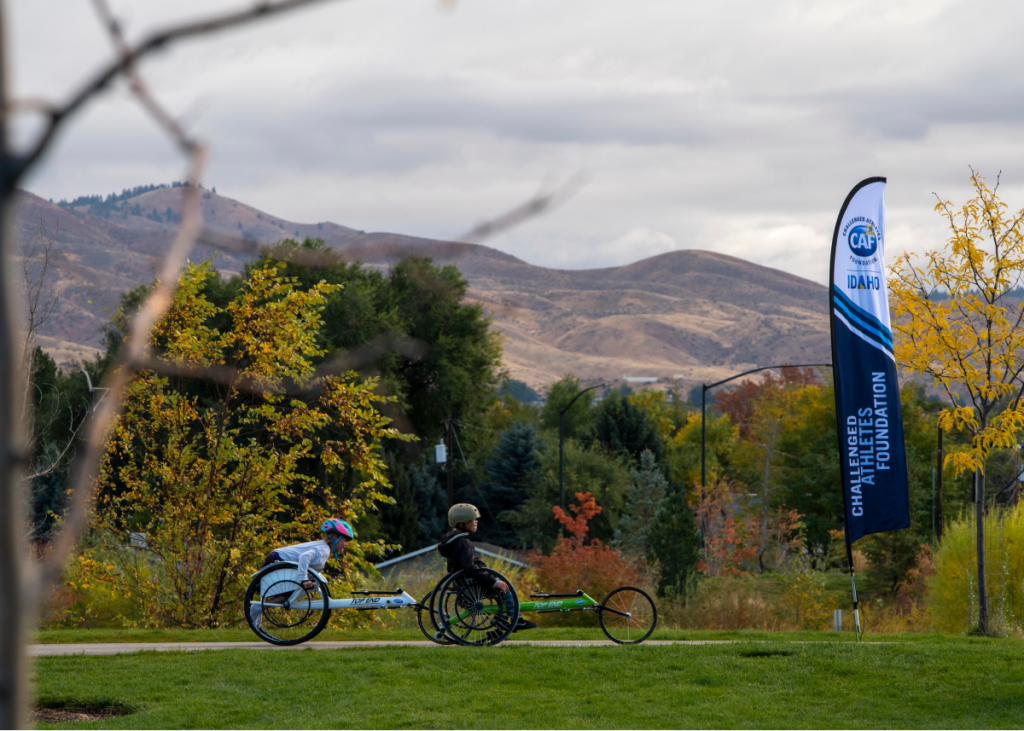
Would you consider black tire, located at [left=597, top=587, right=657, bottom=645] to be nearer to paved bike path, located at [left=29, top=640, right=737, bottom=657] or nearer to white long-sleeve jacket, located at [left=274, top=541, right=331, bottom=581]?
paved bike path, located at [left=29, top=640, right=737, bottom=657]

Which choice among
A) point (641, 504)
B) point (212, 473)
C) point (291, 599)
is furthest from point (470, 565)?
point (641, 504)

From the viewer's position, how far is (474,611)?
11906mm

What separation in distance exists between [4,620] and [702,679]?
10.6 m

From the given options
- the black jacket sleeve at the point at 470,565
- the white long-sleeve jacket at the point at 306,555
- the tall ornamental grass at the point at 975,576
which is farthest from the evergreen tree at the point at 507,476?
the black jacket sleeve at the point at 470,565

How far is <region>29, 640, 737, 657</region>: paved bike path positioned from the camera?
1230 centimetres

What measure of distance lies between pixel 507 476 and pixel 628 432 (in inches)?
312

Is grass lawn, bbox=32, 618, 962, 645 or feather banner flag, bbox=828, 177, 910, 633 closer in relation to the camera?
feather banner flag, bbox=828, 177, 910, 633

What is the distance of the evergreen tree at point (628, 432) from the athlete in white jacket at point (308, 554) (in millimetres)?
44514

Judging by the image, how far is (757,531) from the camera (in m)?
45.6

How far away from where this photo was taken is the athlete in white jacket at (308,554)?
11773mm

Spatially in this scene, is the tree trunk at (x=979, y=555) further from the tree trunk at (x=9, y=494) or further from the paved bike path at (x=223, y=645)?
the tree trunk at (x=9, y=494)

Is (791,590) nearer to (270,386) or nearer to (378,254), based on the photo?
(270,386)

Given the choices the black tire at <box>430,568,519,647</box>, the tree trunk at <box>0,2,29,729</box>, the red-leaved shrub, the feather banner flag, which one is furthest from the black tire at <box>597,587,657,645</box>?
the tree trunk at <box>0,2,29,729</box>

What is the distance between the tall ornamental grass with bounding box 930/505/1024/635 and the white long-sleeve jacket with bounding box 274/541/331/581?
35.0 ft
